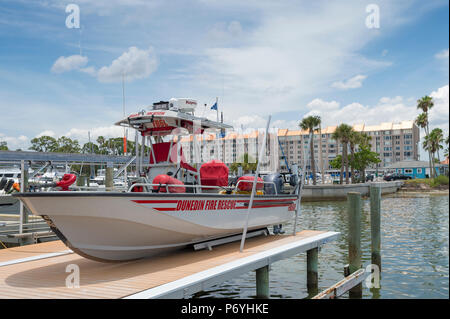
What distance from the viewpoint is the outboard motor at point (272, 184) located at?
1115 centimetres

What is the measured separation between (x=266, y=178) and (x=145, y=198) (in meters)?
5.17

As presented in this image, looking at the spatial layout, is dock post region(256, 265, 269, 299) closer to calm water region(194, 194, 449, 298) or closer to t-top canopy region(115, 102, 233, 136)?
calm water region(194, 194, 449, 298)

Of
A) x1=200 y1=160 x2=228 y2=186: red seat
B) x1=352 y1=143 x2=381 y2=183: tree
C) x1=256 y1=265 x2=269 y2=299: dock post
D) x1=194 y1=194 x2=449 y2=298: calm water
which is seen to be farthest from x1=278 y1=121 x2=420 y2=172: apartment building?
x1=256 y1=265 x2=269 y2=299: dock post

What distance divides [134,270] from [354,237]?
5577 mm

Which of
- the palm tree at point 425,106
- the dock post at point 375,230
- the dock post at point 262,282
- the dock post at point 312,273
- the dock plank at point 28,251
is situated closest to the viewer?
the dock post at point 262,282

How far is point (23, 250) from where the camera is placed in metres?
9.09

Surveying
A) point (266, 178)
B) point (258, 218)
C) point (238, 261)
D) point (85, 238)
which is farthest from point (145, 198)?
point (266, 178)

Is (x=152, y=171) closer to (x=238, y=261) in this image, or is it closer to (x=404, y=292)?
(x=238, y=261)

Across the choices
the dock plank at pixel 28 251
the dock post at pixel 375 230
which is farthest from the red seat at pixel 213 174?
the dock post at pixel 375 230

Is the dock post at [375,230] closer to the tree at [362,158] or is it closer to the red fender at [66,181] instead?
the red fender at [66,181]

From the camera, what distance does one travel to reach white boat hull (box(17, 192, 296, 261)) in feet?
20.4

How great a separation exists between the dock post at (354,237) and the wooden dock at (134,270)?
0.88 metres

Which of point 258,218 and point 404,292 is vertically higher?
point 258,218
